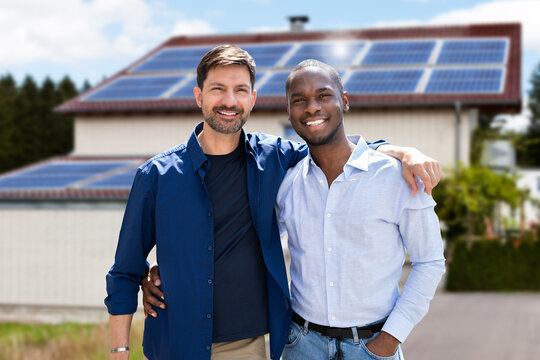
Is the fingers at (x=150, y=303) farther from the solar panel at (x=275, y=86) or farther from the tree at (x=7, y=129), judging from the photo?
the tree at (x=7, y=129)

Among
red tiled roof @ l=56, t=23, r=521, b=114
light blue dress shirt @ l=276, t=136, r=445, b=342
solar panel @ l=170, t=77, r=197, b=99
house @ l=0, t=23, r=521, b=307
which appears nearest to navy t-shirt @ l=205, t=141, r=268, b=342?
light blue dress shirt @ l=276, t=136, r=445, b=342

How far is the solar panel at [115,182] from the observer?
1395 centimetres

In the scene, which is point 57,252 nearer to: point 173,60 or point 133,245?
point 173,60

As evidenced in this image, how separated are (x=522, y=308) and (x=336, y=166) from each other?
466 inches

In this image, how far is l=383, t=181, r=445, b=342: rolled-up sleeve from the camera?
2977 mm

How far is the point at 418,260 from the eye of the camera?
3.05 m

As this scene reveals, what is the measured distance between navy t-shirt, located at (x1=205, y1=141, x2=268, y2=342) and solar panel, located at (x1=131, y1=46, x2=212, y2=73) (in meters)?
18.6

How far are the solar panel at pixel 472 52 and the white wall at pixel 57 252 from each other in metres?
10.9

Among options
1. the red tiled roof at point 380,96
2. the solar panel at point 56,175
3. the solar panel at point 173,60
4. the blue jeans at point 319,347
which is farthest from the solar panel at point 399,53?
the blue jeans at point 319,347

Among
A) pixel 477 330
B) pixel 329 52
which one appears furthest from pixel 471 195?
pixel 329 52

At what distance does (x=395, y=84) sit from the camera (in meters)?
17.7

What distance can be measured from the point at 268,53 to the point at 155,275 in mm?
18689

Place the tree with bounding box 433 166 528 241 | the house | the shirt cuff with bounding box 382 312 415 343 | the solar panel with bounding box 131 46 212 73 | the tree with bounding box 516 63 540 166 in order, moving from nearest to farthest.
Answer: the shirt cuff with bounding box 382 312 415 343 → the house → the tree with bounding box 433 166 528 241 → the solar panel with bounding box 131 46 212 73 → the tree with bounding box 516 63 540 166

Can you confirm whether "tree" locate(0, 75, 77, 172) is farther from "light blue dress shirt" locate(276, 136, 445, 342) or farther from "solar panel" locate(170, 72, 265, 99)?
"light blue dress shirt" locate(276, 136, 445, 342)
